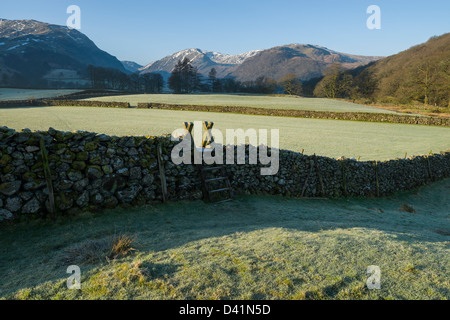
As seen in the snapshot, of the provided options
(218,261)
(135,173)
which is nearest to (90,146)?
(135,173)

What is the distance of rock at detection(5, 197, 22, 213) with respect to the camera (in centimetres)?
631

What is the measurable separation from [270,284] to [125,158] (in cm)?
607

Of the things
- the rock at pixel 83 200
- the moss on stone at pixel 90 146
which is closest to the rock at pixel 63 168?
the moss on stone at pixel 90 146

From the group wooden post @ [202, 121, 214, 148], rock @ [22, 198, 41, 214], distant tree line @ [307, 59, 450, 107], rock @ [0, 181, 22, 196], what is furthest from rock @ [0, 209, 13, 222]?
distant tree line @ [307, 59, 450, 107]

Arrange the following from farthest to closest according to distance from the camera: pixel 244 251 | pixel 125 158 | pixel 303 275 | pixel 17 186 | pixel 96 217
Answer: pixel 125 158 → pixel 96 217 → pixel 17 186 → pixel 244 251 → pixel 303 275

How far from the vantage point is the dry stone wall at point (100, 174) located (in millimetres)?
6551

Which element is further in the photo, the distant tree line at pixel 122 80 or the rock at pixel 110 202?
the distant tree line at pixel 122 80

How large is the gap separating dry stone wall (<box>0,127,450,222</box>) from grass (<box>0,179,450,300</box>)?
54 centimetres

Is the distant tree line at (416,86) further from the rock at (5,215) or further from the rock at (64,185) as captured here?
the rock at (5,215)

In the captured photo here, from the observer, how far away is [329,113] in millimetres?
40312

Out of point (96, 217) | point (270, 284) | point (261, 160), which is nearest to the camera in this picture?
point (270, 284)

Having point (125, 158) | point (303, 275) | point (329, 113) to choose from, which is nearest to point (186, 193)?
point (125, 158)

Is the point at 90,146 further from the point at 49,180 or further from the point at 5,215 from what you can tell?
the point at 5,215
